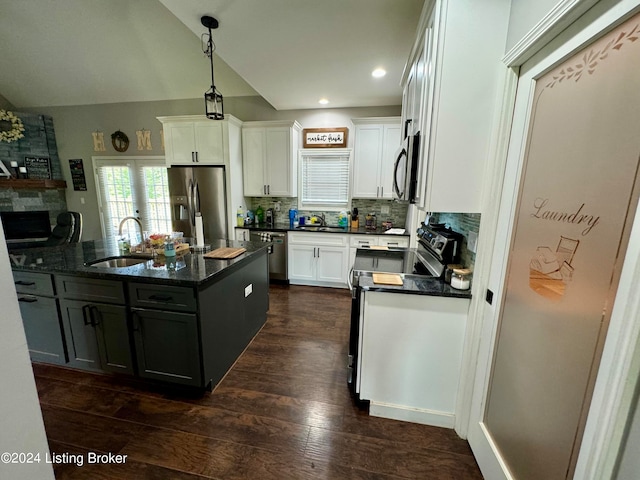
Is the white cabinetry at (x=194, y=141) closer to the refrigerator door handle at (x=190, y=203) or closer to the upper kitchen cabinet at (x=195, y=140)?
the upper kitchen cabinet at (x=195, y=140)

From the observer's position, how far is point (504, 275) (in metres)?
1.23

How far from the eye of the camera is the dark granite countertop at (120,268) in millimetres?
1637

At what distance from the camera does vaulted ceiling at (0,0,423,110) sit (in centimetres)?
193

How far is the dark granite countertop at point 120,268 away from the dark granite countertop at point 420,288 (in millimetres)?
1039

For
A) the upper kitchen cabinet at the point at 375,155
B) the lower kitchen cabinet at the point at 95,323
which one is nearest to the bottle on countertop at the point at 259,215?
the upper kitchen cabinet at the point at 375,155

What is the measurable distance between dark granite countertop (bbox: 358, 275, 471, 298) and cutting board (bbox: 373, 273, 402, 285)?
1.2 inches

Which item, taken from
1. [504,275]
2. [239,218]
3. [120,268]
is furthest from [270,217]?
[504,275]

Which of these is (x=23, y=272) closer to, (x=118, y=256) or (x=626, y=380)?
(x=118, y=256)

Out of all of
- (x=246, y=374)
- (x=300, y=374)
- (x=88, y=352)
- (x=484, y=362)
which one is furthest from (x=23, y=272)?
(x=484, y=362)

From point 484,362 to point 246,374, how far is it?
→ 168 cm

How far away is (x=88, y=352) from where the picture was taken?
1.89 m

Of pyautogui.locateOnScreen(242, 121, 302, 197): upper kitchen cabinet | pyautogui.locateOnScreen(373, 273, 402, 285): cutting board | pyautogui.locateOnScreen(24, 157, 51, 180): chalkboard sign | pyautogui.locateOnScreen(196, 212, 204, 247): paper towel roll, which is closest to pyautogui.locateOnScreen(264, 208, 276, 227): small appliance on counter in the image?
pyautogui.locateOnScreen(242, 121, 302, 197): upper kitchen cabinet

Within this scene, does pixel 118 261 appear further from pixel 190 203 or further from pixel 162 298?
pixel 190 203

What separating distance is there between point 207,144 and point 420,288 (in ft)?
11.6
